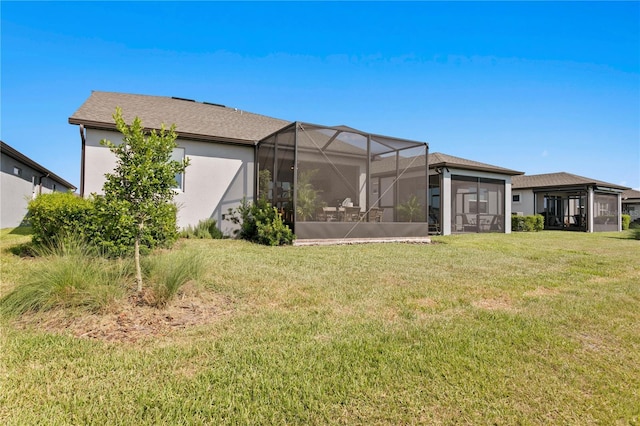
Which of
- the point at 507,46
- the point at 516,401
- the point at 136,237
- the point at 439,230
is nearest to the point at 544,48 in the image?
the point at 507,46

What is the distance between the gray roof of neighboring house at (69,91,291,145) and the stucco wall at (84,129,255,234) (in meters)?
0.44

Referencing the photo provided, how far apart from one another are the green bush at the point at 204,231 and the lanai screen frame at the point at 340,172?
1810 millimetres

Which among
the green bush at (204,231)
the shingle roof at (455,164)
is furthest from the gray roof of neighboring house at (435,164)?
the green bush at (204,231)

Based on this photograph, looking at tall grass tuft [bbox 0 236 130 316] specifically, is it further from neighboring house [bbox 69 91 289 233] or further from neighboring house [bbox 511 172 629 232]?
neighboring house [bbox 511 172 629 232]

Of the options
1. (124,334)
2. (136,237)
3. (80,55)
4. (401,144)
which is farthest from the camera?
(401,144)

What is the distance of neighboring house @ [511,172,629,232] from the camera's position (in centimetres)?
A: 2175

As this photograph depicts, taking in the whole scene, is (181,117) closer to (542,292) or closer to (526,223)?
(542,292)

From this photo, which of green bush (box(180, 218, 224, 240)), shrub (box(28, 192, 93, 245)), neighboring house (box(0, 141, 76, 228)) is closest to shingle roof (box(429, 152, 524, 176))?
green bush (box(180, 218, 224, 240))

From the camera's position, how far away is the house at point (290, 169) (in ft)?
31.4

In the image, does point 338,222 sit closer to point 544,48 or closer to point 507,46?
point 507,46

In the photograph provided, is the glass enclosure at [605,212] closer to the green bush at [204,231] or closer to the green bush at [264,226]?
the green bush at [264,226]

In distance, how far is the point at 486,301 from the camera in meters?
4.30

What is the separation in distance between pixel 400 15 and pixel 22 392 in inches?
456

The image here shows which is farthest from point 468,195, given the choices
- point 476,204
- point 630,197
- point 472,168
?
point 630,197
